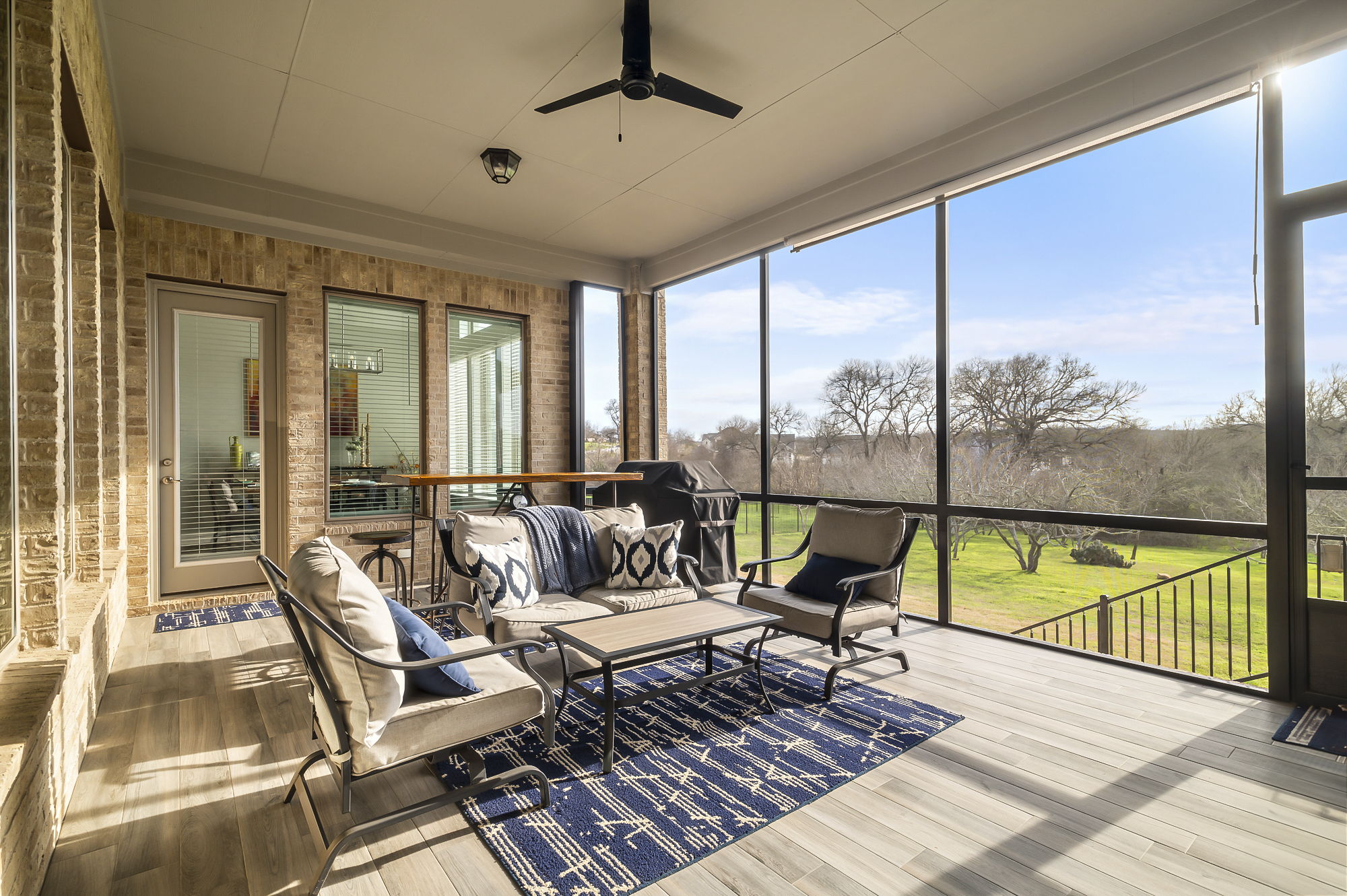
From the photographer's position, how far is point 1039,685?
→ 3.22 metres

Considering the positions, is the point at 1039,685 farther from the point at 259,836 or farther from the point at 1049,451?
the point at 259,836

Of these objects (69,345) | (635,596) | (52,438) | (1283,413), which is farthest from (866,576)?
(69,345)

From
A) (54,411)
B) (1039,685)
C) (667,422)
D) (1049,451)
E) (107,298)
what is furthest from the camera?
(667,422)

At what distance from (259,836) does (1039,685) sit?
132 inches

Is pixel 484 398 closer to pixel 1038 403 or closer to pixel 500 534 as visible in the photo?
pixel 500 534

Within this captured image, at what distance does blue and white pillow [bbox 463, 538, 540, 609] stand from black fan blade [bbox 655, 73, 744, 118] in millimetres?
2420

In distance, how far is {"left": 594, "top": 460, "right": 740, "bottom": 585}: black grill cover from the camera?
202 inches

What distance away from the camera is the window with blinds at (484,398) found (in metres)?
6.03

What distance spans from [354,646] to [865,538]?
276 cm

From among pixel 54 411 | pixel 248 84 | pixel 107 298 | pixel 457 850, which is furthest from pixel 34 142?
pixel 457 850

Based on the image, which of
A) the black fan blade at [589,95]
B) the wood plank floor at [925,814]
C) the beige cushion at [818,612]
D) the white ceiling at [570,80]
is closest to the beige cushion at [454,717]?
the wood plank floor at [925,814]

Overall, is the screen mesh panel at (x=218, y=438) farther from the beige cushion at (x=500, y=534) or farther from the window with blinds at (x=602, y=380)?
the window with blinds at (x=602, y=380)

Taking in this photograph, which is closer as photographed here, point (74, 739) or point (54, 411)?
point (54, 411)

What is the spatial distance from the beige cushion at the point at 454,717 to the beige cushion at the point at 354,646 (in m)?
0.05
